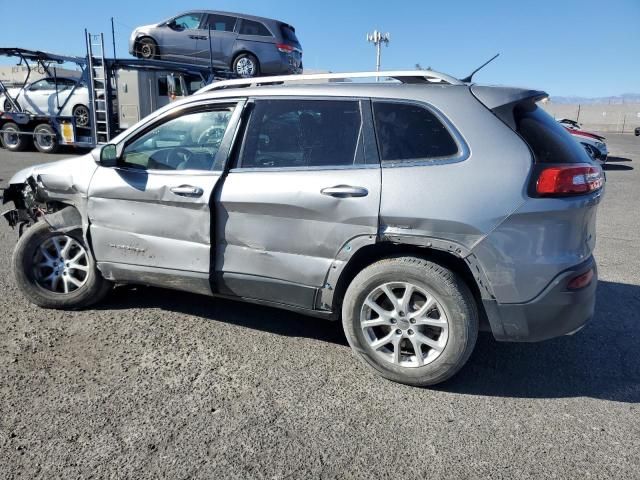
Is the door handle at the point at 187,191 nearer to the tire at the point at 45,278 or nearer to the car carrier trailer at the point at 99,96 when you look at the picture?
the tire at the point at 45,278

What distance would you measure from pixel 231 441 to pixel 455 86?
2.40 metres

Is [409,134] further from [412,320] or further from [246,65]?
[246,65]

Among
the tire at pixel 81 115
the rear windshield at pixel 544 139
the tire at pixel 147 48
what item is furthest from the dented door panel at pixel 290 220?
the tire at pixel 81 115

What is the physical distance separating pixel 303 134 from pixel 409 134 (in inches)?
27.7

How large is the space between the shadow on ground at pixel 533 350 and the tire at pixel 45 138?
43.3 feet

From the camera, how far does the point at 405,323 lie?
3.17 metres

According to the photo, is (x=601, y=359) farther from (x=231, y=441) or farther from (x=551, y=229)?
(x=231, y=441)

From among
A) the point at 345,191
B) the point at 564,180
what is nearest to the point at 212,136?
the point at 345,191

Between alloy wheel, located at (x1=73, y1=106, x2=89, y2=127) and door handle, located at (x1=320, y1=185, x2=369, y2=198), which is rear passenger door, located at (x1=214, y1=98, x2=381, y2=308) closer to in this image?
door handle, located at (x1=320, y1=185, x2=369, y2=198)

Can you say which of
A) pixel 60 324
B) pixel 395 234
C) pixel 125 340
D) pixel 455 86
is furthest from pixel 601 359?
pixel 60 324

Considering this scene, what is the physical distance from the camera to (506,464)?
2.49 m

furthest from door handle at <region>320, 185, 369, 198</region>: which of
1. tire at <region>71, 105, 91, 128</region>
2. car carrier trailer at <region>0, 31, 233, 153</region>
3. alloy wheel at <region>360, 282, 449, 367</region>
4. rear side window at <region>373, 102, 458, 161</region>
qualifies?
tire at <region>71, 105, 91, 128</region>

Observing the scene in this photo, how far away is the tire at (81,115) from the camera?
587 inches

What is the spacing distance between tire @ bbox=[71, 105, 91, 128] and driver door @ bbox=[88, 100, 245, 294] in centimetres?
1249
